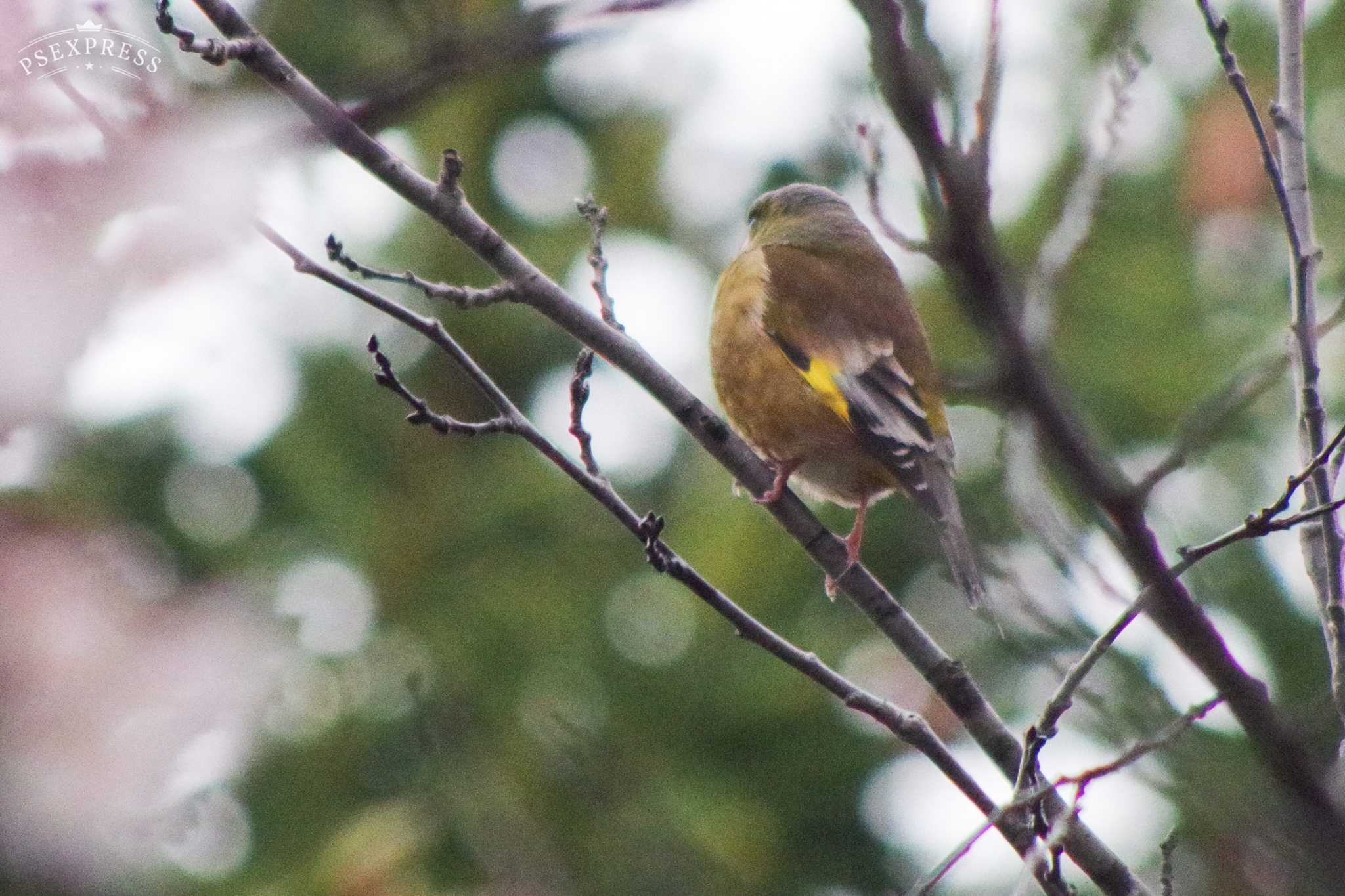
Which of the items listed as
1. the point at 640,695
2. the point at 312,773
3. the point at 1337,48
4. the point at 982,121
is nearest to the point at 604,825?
the point at 640,695

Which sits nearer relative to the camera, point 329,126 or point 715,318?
point 329,126

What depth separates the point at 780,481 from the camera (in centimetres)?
393

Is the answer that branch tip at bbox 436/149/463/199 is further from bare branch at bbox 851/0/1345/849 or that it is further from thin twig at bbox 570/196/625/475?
bare branch at bbox 851/0/1345/849

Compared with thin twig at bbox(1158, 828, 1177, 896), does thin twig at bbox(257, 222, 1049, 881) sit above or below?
above

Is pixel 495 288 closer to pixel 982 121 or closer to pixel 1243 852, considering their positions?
pixel 982 121

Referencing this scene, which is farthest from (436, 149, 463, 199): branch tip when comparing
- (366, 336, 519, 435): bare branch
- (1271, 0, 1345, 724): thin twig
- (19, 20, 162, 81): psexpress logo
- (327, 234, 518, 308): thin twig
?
(1271, 0, 1345, 724): thin twig

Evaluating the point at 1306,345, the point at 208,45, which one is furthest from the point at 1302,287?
the point at 208,45

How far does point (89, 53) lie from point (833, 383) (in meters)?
2.30

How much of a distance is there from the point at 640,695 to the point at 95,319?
346cm

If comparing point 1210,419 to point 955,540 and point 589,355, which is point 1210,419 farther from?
point 955,540

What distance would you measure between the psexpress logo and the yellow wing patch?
2.09 m

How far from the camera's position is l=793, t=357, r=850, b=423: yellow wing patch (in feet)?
14.3

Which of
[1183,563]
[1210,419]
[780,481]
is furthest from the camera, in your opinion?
[780,481]

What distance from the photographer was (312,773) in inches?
211
